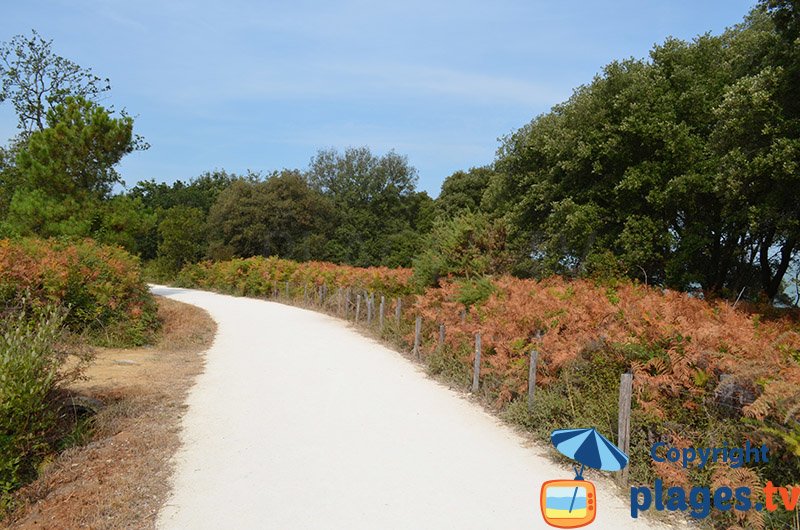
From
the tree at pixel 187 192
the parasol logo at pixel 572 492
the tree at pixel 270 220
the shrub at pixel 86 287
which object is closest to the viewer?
the parasol logo at pixel 572 492

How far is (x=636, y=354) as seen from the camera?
640 cm

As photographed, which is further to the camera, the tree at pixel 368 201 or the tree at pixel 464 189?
the tree at pixel 368 201

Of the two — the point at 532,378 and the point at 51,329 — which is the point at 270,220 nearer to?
the point at 51,329

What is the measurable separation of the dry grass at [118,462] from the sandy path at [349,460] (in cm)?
24

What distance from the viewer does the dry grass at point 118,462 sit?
16.2ft

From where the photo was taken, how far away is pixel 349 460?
248 inches

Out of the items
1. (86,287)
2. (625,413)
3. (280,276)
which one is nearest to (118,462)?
(625,413)

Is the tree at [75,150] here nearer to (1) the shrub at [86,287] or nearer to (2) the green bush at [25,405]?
(1) the shrub at [86,287]

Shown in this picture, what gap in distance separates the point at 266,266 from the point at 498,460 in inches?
1217

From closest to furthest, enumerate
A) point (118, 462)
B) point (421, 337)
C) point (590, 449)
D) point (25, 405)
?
point (590, 449) → point (25, 405) → point (118, 462) → point (421, 337)

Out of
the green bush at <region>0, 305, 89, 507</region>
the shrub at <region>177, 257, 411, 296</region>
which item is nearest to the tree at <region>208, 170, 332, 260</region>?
the shrub at <region>177, 257, 411, 296</region>

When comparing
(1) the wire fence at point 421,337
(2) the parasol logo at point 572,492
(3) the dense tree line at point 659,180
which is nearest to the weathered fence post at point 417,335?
(1) the wire fence at point 421,337

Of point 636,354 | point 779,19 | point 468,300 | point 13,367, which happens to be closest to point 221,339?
point 468,300

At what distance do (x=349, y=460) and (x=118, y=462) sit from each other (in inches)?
101
